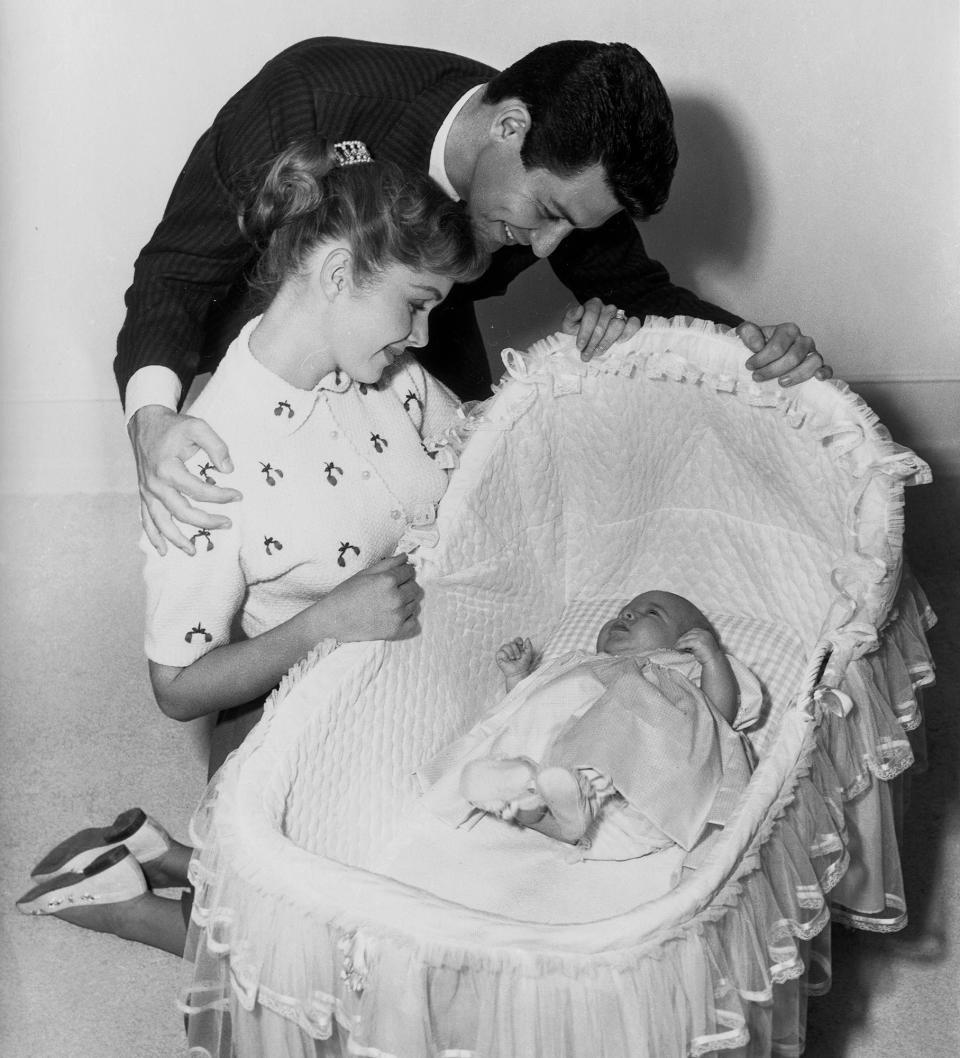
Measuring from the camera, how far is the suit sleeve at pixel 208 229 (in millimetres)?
1452

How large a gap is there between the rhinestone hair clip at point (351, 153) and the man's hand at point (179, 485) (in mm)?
305

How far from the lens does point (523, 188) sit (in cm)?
134

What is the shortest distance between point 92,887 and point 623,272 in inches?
40.0

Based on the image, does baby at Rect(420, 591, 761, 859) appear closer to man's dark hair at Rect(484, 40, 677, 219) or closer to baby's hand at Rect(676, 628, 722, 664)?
baby's hand at Rect(676, 628, 722, 664)

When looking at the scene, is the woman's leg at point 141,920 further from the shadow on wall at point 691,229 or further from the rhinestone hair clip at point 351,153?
the shadow on wall at point 691,229

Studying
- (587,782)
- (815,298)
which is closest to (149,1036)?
(587,782)

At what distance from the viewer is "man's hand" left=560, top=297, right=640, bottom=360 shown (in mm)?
1591

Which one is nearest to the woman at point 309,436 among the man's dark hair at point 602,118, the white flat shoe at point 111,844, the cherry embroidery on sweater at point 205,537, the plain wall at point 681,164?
the cherry embroidery on sweater at point 205,537

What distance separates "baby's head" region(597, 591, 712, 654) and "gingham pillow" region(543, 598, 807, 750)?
7 centimetres

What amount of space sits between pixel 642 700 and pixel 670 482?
479 millimetres

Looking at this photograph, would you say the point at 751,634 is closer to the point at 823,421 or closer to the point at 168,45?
the point at 823,421

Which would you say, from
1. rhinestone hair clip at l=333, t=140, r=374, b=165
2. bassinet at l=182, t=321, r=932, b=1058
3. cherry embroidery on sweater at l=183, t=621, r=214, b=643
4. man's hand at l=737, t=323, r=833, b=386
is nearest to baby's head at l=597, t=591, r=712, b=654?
bassinet at l=182, t=321, r=932, b=1058

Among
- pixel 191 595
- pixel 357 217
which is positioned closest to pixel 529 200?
pixel 357 217

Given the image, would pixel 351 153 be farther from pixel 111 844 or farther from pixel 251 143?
pixel 111 844
